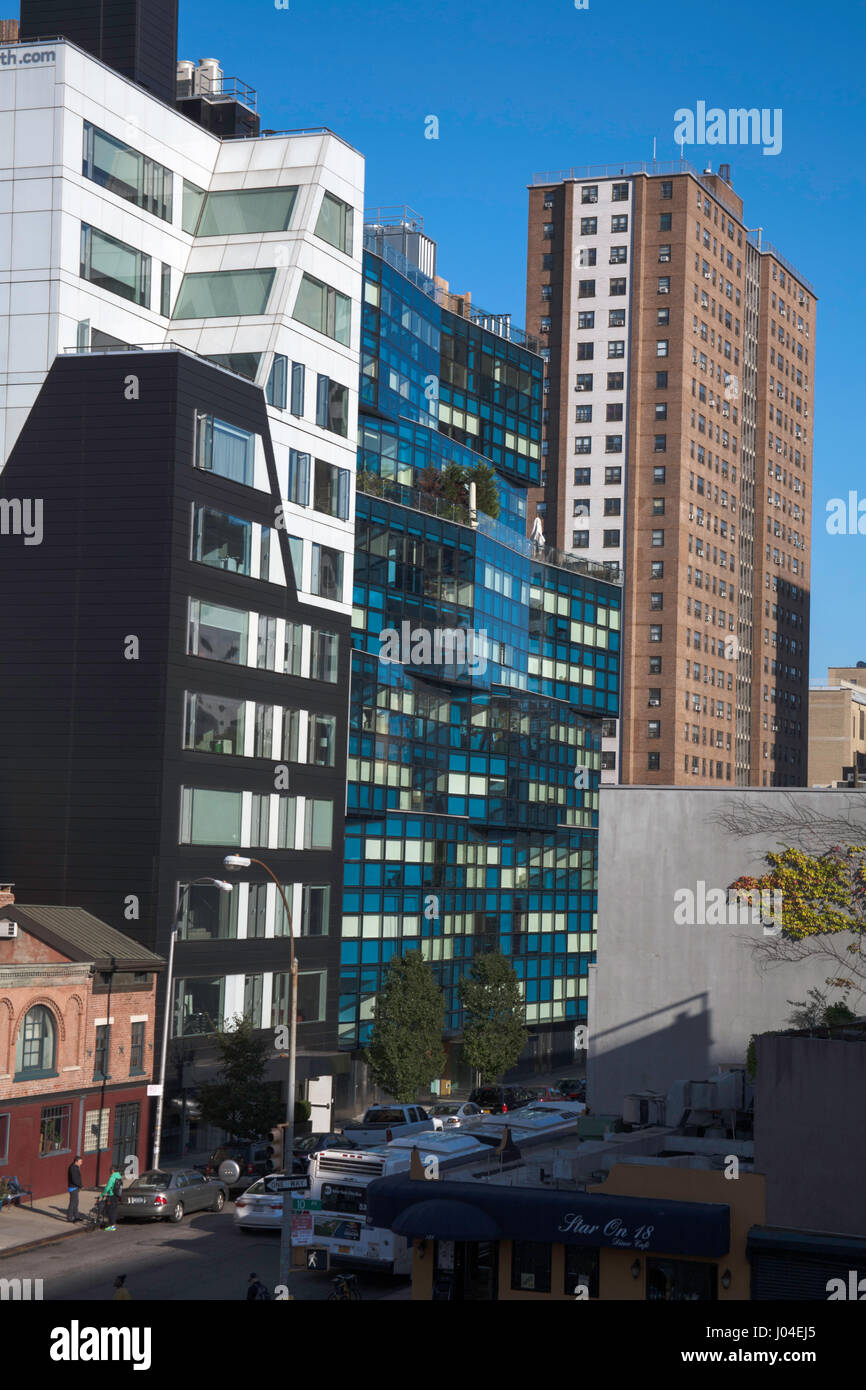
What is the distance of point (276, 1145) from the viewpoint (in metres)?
51.3

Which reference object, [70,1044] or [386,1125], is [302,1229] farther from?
[386,1125]

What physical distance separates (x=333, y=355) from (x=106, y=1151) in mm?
34653

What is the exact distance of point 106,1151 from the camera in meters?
53.3

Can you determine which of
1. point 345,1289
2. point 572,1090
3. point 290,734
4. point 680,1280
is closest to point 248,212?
point 290,734

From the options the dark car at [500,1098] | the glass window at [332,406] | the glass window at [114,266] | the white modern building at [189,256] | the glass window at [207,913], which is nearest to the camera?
the glass window at [207,913]

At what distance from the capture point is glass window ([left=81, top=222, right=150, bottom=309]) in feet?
202

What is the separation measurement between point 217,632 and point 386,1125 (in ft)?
63.6

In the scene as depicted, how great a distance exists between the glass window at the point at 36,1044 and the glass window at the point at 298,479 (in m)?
25.0

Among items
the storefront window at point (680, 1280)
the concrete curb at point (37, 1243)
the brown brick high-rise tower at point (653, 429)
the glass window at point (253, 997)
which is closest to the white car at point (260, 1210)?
the concrete curb at point (37, 1243)

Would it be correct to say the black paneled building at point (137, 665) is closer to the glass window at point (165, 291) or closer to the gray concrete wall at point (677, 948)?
the glass window at point (165, 291)

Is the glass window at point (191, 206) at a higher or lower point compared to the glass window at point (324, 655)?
higher

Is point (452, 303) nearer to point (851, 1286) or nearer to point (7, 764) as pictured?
point (7, 764)

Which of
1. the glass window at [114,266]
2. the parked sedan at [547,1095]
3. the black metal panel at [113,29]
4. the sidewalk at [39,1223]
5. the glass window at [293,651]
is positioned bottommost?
the parked sedan at [547,1095]

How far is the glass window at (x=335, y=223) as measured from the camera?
68.6 metres
